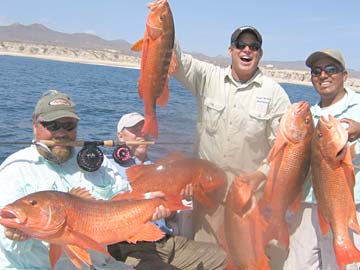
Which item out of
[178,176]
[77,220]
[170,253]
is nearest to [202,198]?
[178,176]

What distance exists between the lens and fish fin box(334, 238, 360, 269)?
12.5 ft

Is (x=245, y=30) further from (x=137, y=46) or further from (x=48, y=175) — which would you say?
(x=48, y=175)

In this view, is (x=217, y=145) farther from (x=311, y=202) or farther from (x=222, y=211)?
(x=311, y=202)

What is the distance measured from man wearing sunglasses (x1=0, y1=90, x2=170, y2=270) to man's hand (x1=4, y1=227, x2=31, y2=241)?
0.14m

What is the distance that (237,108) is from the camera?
15.9 ft

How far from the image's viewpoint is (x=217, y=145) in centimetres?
494

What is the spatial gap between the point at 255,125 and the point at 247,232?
1.09 meters

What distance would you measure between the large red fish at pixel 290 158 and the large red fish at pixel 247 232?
18 centimetres

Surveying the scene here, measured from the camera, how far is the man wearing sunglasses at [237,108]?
187 inches

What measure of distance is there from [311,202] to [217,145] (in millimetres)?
1104

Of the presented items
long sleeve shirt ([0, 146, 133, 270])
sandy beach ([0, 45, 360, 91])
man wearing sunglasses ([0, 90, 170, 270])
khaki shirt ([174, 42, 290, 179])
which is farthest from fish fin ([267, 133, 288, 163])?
sandy beach ([0, 45, 360, 91])

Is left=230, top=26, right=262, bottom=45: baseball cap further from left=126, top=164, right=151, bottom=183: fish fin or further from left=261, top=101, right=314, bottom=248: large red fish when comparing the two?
left=126, top=164, right=151, bottom=183: fish fin

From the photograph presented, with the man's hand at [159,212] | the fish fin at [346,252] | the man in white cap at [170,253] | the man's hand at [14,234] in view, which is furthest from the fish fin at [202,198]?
the man's hand at [14,234]

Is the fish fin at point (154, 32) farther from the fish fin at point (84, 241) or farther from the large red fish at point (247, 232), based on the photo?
the large red fish at point (247, 232)
